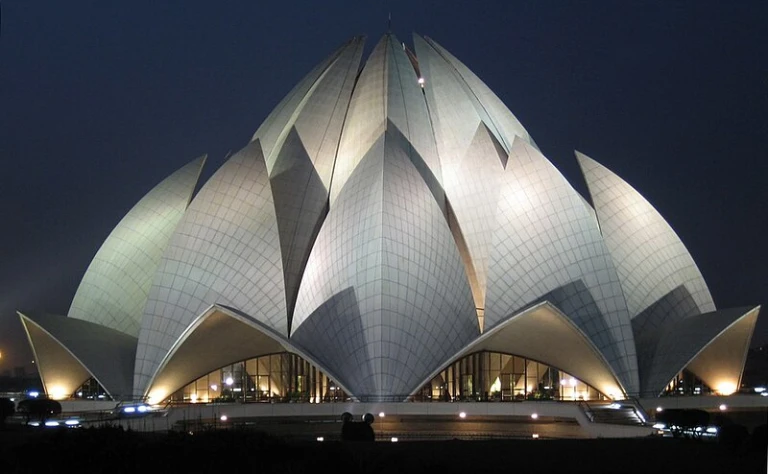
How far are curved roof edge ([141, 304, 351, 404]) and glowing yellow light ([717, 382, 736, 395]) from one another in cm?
1658

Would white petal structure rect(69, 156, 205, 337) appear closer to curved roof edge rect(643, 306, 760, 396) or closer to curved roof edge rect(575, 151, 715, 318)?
curved roof edge rect(575, 151, 715, 318)

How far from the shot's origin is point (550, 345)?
34.7 meters

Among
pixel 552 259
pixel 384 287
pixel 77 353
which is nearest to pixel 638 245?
pixel 552 259

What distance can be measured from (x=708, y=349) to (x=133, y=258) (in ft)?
76.3

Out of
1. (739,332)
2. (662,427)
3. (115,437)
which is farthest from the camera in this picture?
(739,332)

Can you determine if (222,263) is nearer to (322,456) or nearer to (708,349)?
(708,349)

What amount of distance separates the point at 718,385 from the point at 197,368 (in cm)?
2033

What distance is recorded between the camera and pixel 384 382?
3041 cm

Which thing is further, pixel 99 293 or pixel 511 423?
pixel 99 293

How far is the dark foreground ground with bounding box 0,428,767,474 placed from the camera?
646 inches

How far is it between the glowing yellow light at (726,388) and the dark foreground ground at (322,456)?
19.4 m

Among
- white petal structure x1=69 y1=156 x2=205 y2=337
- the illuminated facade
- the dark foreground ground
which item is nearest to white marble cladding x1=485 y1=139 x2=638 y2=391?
the illuminated facade

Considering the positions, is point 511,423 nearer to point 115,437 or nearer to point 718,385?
point 718,385

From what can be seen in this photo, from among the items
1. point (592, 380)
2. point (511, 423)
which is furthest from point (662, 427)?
point (592, 380)
